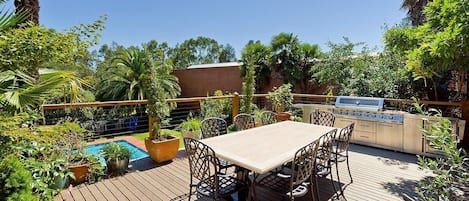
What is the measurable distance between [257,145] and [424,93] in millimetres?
4939

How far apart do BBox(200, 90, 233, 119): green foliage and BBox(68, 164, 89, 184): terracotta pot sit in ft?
12.3

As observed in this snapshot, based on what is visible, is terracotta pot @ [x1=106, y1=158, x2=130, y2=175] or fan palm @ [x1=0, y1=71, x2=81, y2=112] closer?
fan palm @ [x1=0, y1=71, x2=81, y2=112]

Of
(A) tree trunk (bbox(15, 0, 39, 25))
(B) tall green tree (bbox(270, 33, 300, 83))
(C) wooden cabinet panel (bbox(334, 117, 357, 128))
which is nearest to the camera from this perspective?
(A) tree trunk (bbox(15, 0, 39, 25))

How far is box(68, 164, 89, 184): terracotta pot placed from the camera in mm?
3495

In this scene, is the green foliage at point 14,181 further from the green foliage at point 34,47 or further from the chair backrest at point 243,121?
the chair backrest at point 243,121

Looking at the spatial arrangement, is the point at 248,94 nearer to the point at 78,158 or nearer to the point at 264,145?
the point at 264,145

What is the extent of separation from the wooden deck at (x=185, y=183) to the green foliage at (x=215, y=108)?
2.65 metres

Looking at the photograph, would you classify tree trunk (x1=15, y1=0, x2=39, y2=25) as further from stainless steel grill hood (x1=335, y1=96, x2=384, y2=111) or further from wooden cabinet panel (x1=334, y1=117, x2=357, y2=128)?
wooden cabinet panel (x1=334, y1=117, x2=357, y2=128)

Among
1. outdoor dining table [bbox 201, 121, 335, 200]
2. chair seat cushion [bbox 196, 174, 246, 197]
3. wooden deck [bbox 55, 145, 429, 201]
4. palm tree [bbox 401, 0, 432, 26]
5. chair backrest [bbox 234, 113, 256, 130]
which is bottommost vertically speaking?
wooden deck [bbox 55, 145, 429, 201]

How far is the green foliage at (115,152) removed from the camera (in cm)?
387

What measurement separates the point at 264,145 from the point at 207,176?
0.71 m

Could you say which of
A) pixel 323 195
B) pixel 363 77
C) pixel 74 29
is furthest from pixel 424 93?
pixel 74 29

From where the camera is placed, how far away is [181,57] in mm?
19906

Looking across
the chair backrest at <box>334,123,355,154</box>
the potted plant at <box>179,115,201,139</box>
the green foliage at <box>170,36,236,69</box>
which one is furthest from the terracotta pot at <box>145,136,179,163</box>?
the green foliage at <box>170,36,236,69</box>
